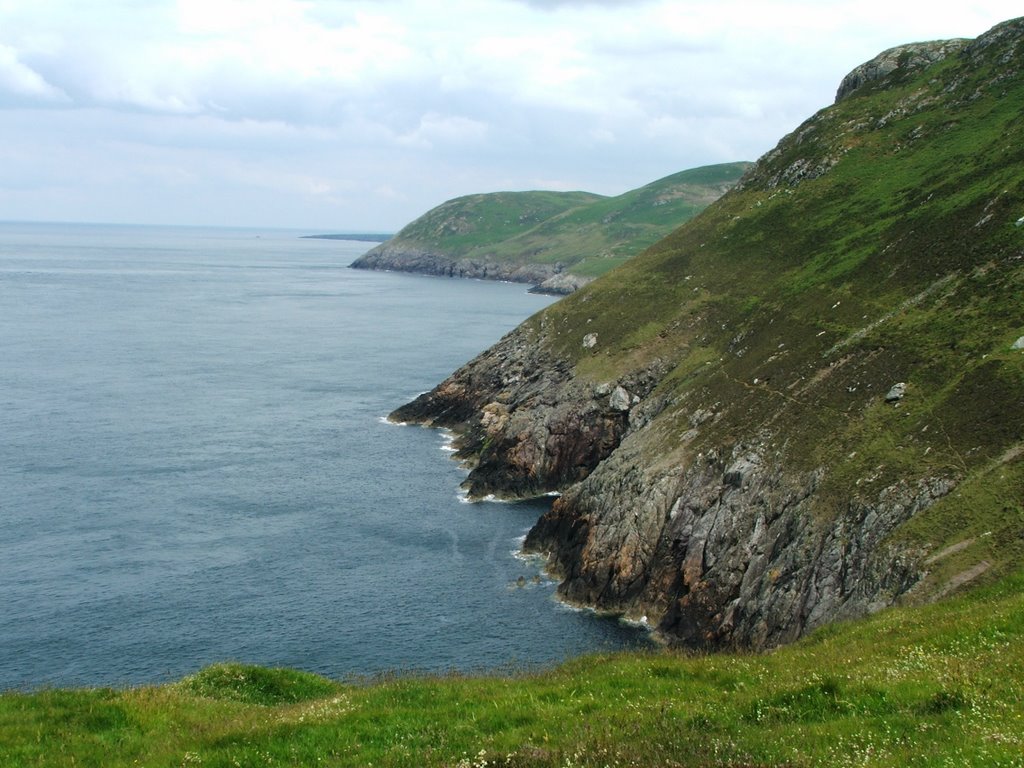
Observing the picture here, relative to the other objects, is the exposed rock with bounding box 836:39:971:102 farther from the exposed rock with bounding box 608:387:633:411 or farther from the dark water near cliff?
the dark water near cliff

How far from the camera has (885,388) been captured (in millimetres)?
62094

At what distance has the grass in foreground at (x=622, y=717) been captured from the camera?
55.5 ft

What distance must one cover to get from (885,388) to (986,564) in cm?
2292

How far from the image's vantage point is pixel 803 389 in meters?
68.6

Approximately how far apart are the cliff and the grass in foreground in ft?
66.6

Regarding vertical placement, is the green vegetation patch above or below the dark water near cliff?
above

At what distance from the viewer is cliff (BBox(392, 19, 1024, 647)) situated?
50.6 meters

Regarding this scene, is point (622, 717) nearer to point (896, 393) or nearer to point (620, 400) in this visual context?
point (896, 393)

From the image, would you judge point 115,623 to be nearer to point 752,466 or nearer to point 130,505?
point 130,505

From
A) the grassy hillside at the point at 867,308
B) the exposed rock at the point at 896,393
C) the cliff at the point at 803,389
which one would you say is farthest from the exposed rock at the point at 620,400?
the exposed rock at the point at 896,393

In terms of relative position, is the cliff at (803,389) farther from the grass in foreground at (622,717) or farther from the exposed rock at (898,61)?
the grass in foreground at (622,717)

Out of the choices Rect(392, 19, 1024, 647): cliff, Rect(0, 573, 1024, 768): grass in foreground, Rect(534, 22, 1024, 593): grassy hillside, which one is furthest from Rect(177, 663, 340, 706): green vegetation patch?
Rect(534, 22, 1024, 593): grassy hillside

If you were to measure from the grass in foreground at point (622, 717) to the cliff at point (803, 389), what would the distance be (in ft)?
66.6

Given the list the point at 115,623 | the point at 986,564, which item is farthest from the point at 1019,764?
the point at 115,623
